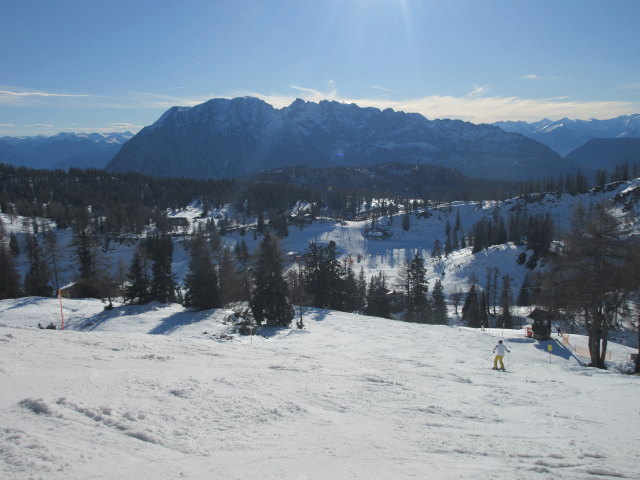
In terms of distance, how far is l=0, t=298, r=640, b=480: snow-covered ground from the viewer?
6895mm

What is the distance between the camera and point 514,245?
108250 mm

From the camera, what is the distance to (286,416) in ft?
31.2

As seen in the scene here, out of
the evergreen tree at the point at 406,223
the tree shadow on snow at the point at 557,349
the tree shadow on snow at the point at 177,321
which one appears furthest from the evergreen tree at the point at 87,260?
the evergreen tree at the point at 406,223

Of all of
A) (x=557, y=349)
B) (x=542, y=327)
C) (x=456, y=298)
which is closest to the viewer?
(x=557, y=349)

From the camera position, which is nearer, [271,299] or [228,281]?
[271,299]

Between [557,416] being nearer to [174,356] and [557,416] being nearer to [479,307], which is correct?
[174,356]

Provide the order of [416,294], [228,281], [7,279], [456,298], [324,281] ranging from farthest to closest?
[456,298] → [416,294] → [324,281] → [7,279] → [228,281]

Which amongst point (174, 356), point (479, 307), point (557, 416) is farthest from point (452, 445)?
point (479, 307)

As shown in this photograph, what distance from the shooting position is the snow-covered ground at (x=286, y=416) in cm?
689

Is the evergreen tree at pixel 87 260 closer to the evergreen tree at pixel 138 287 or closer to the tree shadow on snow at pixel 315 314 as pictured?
the evergreen tree at pixel 138 287

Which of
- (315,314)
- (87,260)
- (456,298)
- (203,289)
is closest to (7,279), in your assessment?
(87,260)

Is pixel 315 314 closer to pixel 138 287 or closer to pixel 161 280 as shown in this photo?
Answer: pixel 161 280

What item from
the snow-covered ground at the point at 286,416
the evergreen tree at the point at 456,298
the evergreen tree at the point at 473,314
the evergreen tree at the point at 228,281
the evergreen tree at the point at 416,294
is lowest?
the evergreen tree at the point at 456,298

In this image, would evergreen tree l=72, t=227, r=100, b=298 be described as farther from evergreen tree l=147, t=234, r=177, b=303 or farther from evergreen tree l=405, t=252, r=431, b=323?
evergreen tree l=405, t=252, r=431, b=323
